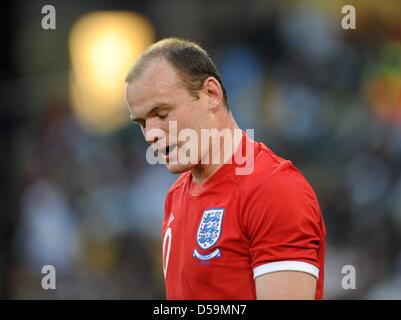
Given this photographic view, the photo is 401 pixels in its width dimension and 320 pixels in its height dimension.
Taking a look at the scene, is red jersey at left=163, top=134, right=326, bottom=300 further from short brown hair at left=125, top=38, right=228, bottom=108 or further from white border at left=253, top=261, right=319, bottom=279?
short brown hair at left=125, top=38, right=228, bottom=108

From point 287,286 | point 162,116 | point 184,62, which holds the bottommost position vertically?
point 287,286

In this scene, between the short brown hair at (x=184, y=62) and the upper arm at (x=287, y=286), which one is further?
the short brown hair at (x=184, y=62)

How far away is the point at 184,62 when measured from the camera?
149 inches

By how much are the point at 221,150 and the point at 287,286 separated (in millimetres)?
862

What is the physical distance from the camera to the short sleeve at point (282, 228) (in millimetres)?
3338

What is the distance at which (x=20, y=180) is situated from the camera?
38.2ft

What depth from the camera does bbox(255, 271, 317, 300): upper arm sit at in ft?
10.8

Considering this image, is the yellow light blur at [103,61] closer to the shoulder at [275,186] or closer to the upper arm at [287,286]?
the shoulder at [275,186]

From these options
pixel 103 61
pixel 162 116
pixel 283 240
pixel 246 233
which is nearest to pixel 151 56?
pixel 162 116

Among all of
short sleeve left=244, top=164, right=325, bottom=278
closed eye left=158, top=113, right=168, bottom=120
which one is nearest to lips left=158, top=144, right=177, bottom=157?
closed eye left=158, top=113, right=168, bottom=120

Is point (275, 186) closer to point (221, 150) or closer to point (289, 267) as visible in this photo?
point (289, 267)

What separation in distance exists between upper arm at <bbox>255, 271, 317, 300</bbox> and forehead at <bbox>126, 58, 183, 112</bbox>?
38.3 inches

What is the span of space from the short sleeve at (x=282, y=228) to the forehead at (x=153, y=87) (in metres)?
0.63

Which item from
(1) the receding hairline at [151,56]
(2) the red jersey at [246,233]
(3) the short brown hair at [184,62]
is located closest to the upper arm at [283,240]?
(2) the red jersey at [246,233]
